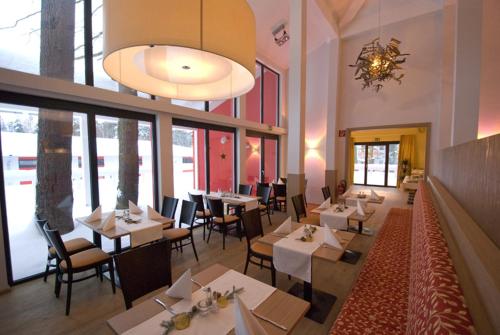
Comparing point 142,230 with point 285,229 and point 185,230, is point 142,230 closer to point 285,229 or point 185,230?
point 185,230

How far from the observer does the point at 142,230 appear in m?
2.65

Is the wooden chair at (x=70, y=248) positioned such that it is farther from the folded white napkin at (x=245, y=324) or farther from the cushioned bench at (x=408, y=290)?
the cushioned bench at (x=408, y=290)

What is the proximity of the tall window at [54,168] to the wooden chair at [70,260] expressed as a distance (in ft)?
2.93

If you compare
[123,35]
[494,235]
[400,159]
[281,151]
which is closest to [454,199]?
[494,235]

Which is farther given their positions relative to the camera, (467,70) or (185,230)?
(185,230)

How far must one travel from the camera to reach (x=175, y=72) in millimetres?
1416

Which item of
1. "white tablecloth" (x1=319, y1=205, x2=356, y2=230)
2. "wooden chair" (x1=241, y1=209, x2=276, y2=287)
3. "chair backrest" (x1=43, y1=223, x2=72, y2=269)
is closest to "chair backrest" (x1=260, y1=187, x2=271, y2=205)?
"white tablecloth" (x1=319, y1=205, x2=356, y2=230)

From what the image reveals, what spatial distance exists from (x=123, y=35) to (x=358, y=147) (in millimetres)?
11969

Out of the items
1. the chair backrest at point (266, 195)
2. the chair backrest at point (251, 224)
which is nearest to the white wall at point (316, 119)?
the chair backrest at point (266, 195)

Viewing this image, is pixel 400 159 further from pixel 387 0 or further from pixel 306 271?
pixel 306 271

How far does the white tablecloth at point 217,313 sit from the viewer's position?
3.52ft

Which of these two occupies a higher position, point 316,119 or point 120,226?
point 316,119

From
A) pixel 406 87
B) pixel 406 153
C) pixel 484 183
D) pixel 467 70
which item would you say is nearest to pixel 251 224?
pixel 484 183

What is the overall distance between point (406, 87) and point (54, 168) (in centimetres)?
770
